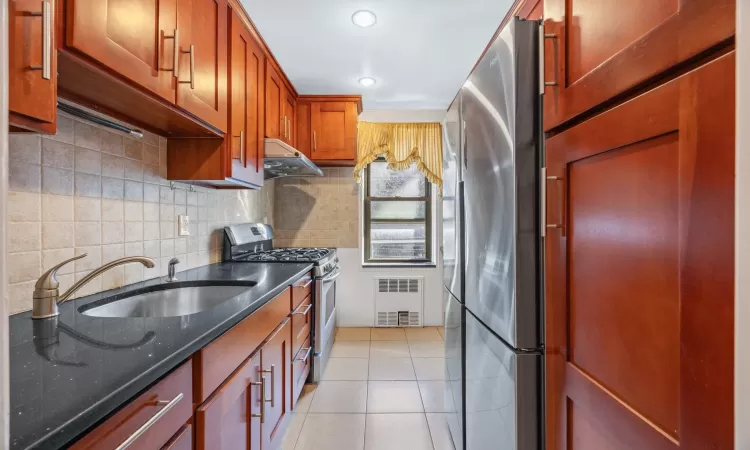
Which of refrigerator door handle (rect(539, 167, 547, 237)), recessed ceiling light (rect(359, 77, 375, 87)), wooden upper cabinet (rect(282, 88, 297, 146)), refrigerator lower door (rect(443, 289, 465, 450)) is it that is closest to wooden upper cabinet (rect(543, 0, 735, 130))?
refrigerator door handle (rect(539, 167, 547, 237))

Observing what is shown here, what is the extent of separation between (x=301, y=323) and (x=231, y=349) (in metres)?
1.09

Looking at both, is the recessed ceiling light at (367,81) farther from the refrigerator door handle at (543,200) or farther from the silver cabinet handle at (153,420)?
the silver cabinet handle at (153,420)

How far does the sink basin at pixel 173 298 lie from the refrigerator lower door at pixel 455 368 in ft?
3.31

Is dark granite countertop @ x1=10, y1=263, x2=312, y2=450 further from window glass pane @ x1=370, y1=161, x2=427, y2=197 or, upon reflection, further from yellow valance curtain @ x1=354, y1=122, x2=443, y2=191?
window glass pane @ x1=370, y1=161, x2=427, y2=197

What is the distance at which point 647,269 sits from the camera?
643 millimetres

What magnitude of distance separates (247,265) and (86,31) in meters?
1.57

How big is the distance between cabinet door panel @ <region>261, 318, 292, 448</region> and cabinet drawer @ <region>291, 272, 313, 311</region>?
0.15m

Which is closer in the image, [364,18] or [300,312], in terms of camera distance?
[364,18]

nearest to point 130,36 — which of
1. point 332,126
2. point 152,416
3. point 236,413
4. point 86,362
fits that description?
point 86,362

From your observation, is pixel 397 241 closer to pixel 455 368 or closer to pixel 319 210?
pixel 319 210

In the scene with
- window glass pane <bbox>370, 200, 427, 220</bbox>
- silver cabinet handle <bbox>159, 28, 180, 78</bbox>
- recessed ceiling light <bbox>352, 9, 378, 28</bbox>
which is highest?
recessed ceiling light <bbox>352, 9, 378, 28</bbox>

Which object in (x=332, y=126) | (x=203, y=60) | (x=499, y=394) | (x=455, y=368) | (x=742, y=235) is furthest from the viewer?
(x=332, y=126)

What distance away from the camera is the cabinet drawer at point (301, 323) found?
1.99 meters

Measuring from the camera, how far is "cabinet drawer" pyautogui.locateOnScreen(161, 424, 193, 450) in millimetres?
793
